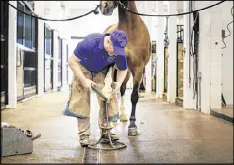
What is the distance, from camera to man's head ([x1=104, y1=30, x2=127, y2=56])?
273cm

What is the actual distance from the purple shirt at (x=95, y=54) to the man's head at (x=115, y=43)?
5 cm

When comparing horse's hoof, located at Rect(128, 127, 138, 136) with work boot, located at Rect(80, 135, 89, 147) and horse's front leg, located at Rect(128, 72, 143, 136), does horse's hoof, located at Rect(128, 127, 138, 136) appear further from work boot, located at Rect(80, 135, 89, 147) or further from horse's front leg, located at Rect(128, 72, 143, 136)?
A: work boot, located at Rect(80, 135, 89, 147)

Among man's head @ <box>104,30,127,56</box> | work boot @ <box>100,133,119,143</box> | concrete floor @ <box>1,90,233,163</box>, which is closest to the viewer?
concrete floor @ <box>1,90,233,163</box>

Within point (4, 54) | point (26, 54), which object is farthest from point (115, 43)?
A: point (26, 54)

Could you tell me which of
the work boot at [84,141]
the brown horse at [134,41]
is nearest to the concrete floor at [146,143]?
the work boot at [84,141]

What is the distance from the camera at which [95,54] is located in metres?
2.87

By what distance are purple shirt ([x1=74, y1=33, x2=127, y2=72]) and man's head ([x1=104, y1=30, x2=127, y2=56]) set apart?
45mm

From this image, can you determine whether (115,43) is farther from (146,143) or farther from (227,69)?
(227,69)

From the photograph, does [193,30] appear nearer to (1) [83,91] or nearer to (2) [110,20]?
(1) [83,91]

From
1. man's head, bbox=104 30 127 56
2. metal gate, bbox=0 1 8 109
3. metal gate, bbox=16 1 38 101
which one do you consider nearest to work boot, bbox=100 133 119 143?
man's head, bbox=104 30 127 56

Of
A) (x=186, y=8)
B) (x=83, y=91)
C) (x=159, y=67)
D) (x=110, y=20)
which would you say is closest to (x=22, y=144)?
(x=83, y=91)

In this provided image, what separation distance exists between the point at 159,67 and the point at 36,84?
3352mm

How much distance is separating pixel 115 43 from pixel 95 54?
211mm

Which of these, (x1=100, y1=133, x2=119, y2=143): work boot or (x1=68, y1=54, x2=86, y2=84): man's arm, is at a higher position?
(x1=68, y1=54, x2=86, y2=84): man's arm
